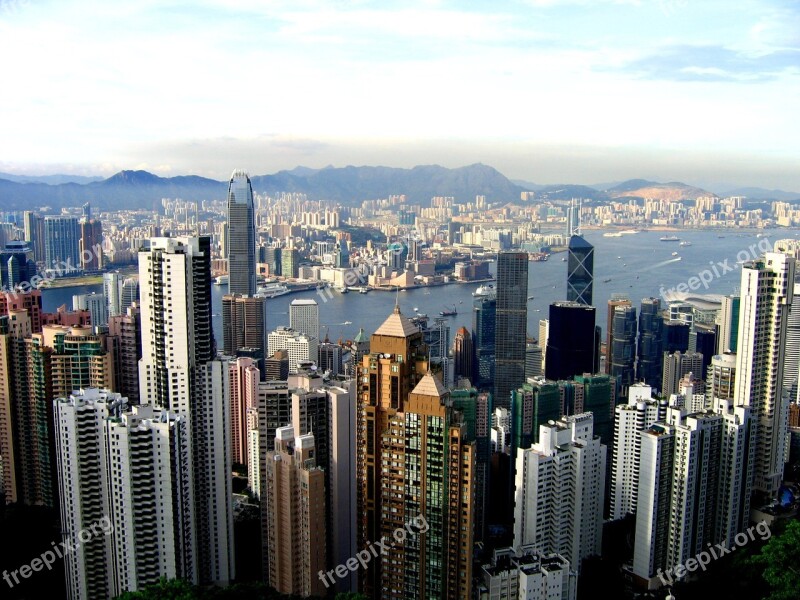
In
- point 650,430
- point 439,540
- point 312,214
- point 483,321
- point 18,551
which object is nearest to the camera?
point 439,540

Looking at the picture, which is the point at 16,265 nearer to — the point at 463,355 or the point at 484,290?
the point at 463,355

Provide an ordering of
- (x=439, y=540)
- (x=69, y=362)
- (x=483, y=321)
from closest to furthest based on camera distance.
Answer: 1. (x=439, y=540)
2. (x=69, y=362)
3. (x=483, y=321)

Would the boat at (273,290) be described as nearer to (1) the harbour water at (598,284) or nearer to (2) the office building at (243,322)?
(1) the harbour water at (598,284)

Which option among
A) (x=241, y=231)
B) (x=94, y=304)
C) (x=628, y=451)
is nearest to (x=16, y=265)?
(x=94, y=304)

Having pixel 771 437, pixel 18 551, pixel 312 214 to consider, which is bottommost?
pixel 18 551

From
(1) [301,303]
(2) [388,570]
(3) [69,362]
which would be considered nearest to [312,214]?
(1) [301,303]

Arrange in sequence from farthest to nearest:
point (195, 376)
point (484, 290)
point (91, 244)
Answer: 1. point (91, 244)
2. point (484, 290)
3. point (195, 376)

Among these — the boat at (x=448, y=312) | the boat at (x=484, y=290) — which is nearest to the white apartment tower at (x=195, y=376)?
the boat at (x=484, y=290)

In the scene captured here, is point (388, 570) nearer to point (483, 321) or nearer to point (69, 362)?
point (69, 362)
